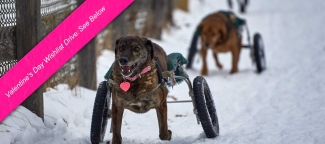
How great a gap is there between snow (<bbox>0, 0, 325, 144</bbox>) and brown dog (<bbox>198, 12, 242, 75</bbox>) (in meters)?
0.47

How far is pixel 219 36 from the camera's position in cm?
999

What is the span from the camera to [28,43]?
5.42 meters

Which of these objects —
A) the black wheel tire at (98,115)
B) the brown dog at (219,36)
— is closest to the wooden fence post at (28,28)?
the black wheel tire at (98,115)

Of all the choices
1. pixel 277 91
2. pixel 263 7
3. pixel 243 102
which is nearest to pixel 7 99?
pixel 243 102

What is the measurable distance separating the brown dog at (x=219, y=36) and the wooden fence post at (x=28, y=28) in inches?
194

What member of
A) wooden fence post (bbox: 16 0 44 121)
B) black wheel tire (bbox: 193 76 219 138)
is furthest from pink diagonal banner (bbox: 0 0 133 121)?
black wheel tire (bbox: 193 76 219 138)

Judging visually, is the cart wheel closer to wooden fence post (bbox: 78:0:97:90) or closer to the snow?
the snow

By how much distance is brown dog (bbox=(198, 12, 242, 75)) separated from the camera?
9.96 metres

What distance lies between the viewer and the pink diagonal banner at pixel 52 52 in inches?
209

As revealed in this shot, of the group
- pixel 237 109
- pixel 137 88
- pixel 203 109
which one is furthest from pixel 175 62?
pixel 237 109

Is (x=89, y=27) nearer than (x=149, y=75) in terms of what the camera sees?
No

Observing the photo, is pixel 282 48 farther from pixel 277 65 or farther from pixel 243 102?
pixel 243 102

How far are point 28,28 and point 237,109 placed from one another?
128 inches

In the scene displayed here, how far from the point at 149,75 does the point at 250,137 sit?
4.00 ft
